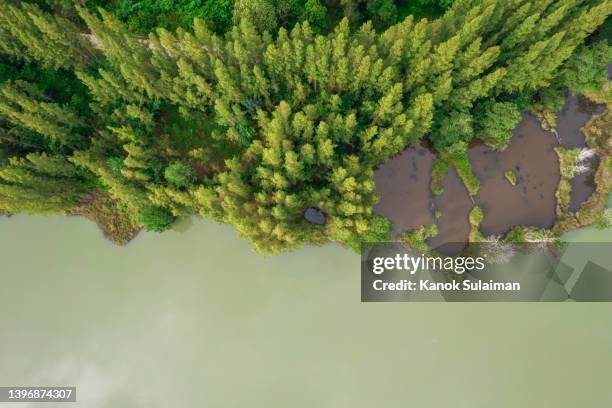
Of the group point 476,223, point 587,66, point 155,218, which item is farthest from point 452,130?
point 155,218

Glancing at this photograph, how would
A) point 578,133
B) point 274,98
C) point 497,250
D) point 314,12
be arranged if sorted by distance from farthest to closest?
point 578,133 < point 497,250 < point 314,12 < point 274,98

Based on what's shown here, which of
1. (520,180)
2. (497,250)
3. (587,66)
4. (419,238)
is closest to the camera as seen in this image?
(587,66)

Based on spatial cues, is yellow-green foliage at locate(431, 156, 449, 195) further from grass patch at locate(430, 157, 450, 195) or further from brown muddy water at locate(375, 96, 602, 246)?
brown muddy water at locate(375, 96, 602, 246)

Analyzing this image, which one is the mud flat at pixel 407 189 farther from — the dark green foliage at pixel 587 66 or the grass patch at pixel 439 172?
the dark green foliage at pixel 587 66

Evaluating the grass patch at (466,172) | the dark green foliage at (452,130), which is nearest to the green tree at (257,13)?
the dark green foliage at (452,130)

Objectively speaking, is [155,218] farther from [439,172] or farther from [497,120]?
[497,120]

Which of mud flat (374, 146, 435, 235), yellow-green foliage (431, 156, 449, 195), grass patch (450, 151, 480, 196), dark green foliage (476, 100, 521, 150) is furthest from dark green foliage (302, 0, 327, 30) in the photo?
grass patch (450, 151, 480, 196)

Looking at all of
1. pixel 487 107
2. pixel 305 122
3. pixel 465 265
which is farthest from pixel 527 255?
pixel 305 122
